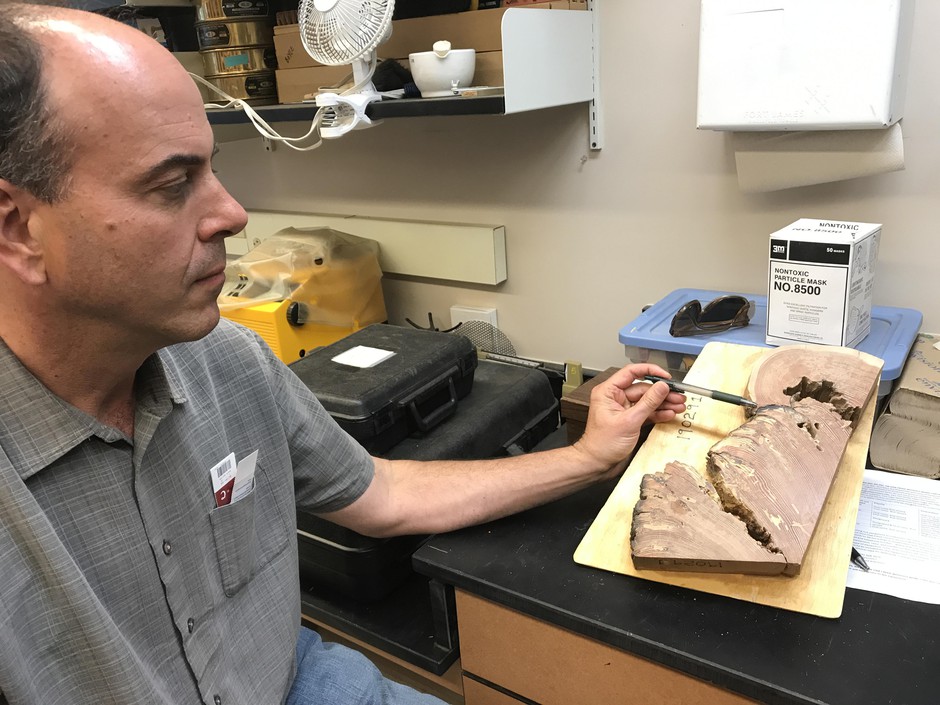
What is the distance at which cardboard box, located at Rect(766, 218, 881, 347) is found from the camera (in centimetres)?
109

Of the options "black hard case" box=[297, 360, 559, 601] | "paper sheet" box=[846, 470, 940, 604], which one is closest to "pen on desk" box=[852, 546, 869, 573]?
"paper sheet" box=[846, 470, 940, 604]

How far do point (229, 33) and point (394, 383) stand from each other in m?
0.97

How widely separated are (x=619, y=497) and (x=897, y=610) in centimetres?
31

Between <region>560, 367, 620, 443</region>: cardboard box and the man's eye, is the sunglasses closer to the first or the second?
<region>560, 367, 620, 443</region>: cardboard box

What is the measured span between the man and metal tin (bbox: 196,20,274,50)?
3.32 feet

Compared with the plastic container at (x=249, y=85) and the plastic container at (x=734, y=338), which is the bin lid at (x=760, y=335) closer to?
the plastic container at (x=734, y=338)

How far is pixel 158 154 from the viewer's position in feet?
2.10

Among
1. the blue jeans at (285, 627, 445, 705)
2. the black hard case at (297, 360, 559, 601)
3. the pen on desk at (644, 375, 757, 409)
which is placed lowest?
the blue jeans at (285, 627, 445, 705)

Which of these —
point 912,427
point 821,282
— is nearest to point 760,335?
point 821,282

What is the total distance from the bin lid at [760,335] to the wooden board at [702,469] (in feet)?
0.31

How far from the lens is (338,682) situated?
3.14ft

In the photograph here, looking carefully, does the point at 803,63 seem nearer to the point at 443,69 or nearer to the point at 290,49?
the point at 443,69

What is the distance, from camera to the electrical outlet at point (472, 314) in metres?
1.87

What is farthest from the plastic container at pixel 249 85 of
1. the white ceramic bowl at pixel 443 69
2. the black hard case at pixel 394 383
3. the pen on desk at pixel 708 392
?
the pen on desk at pixel 708 392
